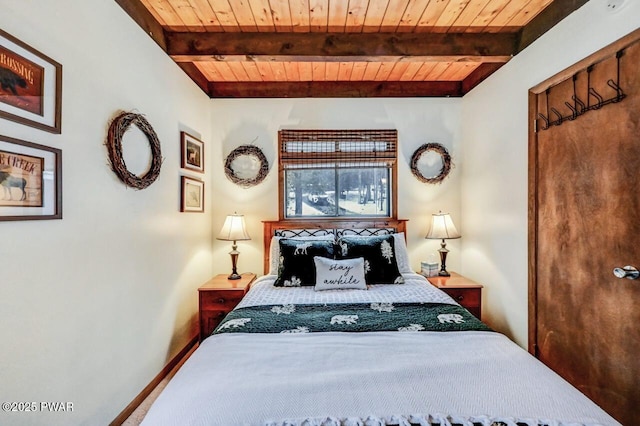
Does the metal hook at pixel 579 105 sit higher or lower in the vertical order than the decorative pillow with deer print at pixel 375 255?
higher

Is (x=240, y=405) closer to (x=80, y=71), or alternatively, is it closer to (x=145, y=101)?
(x=80, y=71)

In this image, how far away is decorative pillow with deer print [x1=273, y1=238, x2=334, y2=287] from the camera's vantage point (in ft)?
8.50

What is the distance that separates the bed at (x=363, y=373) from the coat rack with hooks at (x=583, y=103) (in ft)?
4.56

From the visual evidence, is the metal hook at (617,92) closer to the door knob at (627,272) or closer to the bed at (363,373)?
the door knob at (627,272)

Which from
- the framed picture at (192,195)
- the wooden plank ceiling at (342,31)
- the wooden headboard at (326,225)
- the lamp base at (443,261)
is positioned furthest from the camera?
the wooden headboard at (326,225)

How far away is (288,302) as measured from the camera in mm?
2168

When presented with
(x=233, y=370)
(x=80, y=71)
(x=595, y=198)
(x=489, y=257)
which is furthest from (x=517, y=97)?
(x=80, y=71)

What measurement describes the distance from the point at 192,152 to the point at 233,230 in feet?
2.74

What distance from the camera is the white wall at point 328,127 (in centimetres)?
340

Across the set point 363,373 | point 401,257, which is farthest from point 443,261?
point 363,373

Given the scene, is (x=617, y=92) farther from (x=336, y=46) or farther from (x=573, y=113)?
(x=336, y=46)

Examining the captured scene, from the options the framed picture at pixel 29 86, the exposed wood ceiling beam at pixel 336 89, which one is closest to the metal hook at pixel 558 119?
the exposed wood ceiling beam at pixel 336 89

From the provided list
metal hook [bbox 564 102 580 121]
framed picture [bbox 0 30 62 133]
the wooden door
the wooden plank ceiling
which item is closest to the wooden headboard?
the wooden door

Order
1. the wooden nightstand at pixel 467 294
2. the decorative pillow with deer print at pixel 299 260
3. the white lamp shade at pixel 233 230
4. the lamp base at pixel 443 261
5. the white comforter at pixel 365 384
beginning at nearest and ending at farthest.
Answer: the white comforter at pixel 365 384 → the decorative pillow with deer print at pixel 299 260 → the wooden nightstand at pixel 467 294 → the white lamp shade at pixel 233 230 → the lamp base at pixel 443 261
